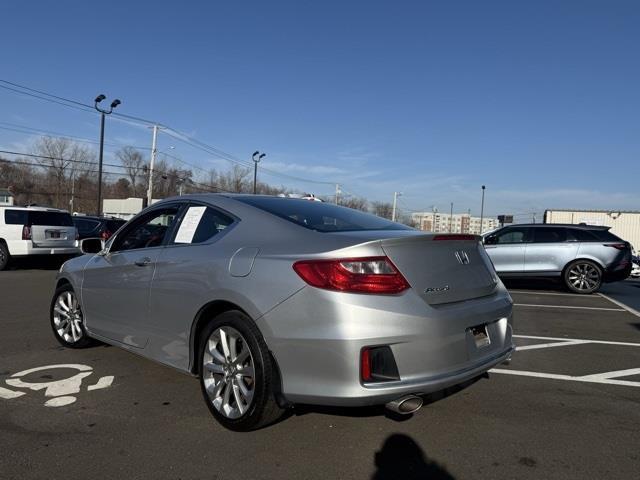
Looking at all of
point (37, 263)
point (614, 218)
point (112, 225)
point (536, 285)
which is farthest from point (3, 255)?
point (614, 218)

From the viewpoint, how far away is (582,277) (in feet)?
38.0

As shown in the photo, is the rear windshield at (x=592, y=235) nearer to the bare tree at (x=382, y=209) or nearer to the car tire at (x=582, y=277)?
the car tire at (x=582, y=277)

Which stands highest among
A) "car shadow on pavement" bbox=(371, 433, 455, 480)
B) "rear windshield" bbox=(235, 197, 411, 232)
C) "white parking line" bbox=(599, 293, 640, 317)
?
"rear windshield" bbox=(235, 197, 411, 232)

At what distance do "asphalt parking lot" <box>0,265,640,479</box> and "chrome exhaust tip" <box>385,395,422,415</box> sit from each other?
32 cm

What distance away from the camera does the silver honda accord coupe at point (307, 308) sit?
290cm

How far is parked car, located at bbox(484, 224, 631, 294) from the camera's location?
11.5 metres

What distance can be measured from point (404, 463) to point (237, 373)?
3.84 ft

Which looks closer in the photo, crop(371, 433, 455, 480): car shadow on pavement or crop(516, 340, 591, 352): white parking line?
crop(371, 433, 455, 480): car shadow on pavement

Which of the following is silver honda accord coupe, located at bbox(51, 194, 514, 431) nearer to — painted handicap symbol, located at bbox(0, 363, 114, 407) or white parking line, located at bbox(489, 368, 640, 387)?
painted handicap symbol, located at bbox(0, 363, 114, 407)

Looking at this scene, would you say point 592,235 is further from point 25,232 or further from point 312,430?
point 25,232

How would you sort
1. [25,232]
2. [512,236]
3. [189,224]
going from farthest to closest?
[25,232] → [512,236] → [189,224]

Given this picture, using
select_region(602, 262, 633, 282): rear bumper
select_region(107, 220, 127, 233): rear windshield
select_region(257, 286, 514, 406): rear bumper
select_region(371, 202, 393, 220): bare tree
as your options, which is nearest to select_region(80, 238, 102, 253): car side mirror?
select_region(257, 286, 514, 406): rear bumper

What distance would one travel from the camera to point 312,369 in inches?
116

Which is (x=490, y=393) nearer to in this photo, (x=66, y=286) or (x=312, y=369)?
(x=312, y=369)
